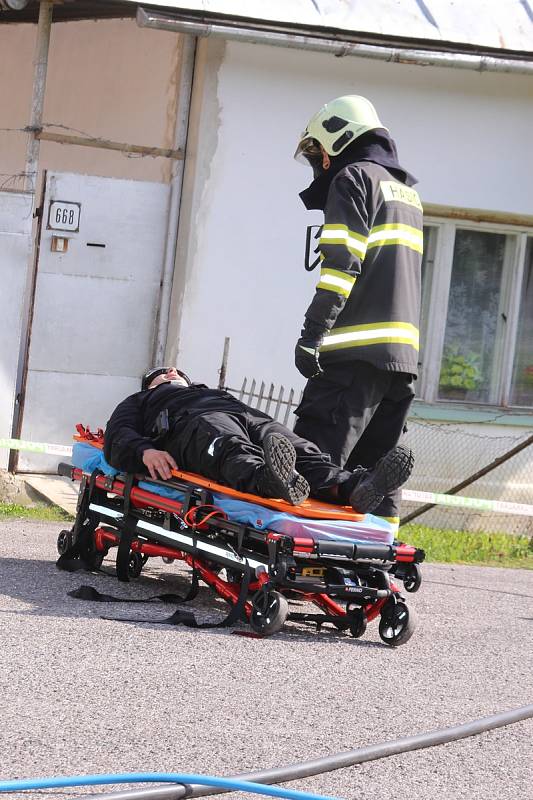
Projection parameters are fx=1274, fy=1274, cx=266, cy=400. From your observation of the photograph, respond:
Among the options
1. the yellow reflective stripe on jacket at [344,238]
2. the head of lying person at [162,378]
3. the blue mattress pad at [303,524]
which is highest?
the yellow reflective stripe on jacket at [344,238]

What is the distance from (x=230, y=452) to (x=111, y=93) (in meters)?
5.08

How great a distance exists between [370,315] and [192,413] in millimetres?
1002

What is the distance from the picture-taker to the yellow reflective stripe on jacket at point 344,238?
5988 mm

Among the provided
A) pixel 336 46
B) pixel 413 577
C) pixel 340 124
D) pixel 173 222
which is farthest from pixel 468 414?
pixel 413 577

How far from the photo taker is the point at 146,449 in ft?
19.8

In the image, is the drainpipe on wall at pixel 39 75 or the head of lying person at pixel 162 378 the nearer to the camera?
the head of lying person at pixel 162 378

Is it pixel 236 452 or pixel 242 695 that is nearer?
pixel 242 695

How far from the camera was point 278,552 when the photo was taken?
5.25m

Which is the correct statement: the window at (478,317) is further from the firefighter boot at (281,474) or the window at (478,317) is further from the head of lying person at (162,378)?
the firefighter boot at (281,474)

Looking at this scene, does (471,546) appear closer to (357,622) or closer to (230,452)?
(357,622)

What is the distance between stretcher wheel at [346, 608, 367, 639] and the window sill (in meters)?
4.63

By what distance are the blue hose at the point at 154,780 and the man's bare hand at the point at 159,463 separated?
256cm

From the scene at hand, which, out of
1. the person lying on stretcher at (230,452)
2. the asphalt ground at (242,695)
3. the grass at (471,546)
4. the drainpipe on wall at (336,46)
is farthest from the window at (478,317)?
the asphalt ground at (242,695)

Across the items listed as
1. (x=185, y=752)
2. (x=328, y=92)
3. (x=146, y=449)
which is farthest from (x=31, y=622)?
(x=328, y=92)
